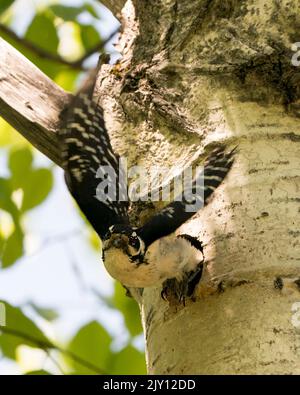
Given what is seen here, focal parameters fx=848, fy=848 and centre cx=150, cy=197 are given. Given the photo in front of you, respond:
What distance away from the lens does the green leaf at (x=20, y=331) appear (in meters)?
2.30

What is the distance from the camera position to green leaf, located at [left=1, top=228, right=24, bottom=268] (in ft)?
8.63

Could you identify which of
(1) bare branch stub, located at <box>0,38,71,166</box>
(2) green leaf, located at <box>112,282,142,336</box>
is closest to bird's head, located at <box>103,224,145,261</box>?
(1) bare branch stub, located at <box>0,38,71,166</box>

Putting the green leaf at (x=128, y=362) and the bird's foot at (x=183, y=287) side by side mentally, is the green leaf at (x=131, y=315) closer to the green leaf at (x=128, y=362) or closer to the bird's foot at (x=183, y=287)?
the green leaf at (x=128, y=362)

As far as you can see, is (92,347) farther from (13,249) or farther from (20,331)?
(13,249)

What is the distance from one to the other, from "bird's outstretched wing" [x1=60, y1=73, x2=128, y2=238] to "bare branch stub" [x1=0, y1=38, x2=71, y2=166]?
4 cm

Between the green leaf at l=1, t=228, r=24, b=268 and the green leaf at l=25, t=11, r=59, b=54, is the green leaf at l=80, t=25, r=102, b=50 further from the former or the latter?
the green leaf at l=1, t=228, r=24, b=268

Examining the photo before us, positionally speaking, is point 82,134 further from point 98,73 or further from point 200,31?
point 200,31

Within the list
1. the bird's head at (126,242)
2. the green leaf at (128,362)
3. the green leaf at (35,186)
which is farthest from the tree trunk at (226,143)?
the green leaf at (35,186)

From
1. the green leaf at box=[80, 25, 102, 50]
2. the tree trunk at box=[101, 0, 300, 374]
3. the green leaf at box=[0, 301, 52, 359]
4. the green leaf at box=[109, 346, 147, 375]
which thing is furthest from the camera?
the green leaf at box=[80, 25, 102, 50]

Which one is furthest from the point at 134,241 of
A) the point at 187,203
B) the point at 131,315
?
the point at 131,315

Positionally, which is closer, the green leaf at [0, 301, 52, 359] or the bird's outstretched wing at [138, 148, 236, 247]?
the bird's outstretched wing at [138, 148, 236, 247]

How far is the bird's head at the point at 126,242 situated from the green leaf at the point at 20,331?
18.2 inches

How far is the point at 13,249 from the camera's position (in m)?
2.63

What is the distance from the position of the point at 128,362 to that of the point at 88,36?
1.27 m
